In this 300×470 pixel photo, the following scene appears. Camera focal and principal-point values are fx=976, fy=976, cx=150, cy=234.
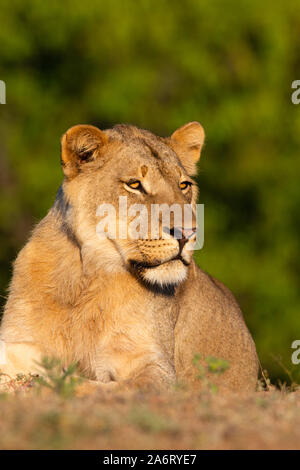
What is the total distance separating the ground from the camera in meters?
3.85

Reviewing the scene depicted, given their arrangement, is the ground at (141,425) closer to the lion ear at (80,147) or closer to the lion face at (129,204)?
the lion face at (129,204)

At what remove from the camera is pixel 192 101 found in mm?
20359

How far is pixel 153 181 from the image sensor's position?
6305 mm

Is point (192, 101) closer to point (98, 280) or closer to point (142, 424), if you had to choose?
point (98, 280)

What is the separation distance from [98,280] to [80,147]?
34.6 inches

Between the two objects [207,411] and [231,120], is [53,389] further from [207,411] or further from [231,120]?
[231,120]

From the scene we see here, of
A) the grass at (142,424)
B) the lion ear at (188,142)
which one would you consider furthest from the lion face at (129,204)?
the grass at (142,424)

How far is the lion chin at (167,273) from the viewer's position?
236 inches

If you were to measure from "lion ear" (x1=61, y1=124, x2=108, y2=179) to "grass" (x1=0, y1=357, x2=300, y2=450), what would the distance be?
213 centimetres

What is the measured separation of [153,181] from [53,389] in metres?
A: 1.88

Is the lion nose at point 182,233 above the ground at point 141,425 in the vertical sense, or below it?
above

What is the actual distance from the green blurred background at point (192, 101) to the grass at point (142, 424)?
14816 mm
